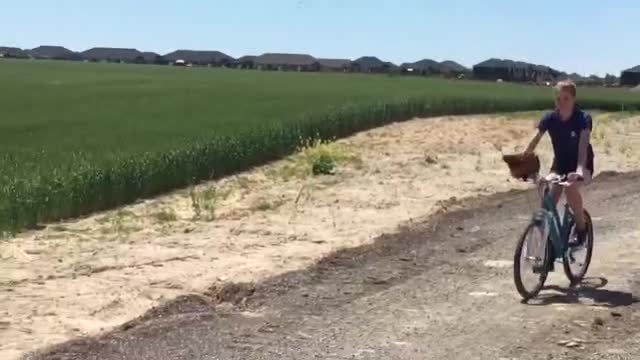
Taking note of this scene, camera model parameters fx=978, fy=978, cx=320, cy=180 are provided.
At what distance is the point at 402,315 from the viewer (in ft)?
26.4

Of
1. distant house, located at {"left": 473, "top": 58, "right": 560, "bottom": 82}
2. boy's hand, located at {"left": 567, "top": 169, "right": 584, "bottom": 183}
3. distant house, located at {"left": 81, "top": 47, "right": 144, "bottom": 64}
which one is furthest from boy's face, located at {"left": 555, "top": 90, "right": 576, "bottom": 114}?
distant house, located at {"left": 81, "top": 47, "right": 144, "bottom": 64}

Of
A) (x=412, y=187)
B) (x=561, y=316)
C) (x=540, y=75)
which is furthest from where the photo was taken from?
(x=540, y=75)

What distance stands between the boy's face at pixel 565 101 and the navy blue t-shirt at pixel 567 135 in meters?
0.06

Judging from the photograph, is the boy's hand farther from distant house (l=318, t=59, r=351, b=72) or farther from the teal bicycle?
distant house (l=318, t=59, r=351, b=72)

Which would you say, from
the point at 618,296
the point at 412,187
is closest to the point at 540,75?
the point at 412,187

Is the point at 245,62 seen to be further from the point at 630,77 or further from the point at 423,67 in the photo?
the point at 630,77

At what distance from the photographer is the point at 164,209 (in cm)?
1593

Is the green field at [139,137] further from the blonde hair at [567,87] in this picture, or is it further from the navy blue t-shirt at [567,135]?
the blonde hair at [567,87]

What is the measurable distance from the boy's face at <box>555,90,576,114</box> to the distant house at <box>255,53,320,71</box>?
486 ft

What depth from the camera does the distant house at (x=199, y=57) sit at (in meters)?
173

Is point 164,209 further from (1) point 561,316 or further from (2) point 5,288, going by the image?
(1) point 561,316

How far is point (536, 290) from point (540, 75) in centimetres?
11163

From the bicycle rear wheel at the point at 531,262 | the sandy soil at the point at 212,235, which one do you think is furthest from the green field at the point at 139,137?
the bicycle rear wheel at the point at 531,262

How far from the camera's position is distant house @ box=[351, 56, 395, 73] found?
153 meters
